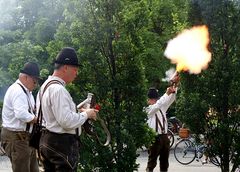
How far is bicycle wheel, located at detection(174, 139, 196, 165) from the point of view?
14.2 meters

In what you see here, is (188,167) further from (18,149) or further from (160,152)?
(18,149)

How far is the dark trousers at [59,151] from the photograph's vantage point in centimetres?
512

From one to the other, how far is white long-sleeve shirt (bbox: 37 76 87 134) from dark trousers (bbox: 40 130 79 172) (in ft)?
0.27

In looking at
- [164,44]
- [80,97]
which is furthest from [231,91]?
[164,44]

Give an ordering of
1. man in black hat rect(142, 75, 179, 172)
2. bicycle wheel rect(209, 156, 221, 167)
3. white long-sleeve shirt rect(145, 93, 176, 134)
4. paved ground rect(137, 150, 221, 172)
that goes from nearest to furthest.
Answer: bicycle wheel rect(209, 156, 221, 167), white long-sleeve shirt rect(145, 93, 176, 134), man in black hat rect(142, 75, 179, 172), paved ground rect(137, 150, 221, 172)

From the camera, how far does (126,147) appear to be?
6848mm

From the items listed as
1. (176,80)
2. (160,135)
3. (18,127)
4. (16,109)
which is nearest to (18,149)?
(18,127)

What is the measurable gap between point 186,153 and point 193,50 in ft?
23.2

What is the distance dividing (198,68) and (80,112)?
2931 millimetres

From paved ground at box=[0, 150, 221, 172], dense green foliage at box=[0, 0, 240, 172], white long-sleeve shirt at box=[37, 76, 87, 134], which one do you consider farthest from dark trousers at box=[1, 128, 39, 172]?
paved ground at box=[0, 150, 221, 172]

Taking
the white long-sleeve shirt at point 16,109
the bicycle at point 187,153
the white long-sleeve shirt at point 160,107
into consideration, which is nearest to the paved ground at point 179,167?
the bicycle at point 187,153

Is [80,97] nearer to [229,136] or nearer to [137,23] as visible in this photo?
[137,23]

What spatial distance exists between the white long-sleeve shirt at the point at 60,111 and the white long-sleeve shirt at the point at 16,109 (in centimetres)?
185

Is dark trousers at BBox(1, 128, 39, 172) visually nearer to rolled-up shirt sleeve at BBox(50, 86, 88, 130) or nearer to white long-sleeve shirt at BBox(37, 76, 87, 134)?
white long-sleeve shirt at BBox(37, 76, 87, 134)
